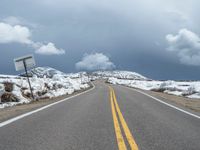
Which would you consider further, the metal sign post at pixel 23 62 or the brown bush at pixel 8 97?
the metal sign post at pixel 23 62

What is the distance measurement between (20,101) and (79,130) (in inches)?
457

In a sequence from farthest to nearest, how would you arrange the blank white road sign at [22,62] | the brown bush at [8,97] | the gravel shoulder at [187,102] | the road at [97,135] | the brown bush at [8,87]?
the blank white road sign at [22,62] < the brown bush at [8,87] < the brown bush at [8,97] < the gravel shoulder at [187,102] < the road at [97,135]

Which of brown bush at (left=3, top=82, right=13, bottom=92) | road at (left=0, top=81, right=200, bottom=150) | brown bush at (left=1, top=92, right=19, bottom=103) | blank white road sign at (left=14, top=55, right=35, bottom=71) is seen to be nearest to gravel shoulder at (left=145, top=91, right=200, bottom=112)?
road at (left=0, top=81, right=200, bottom=150)

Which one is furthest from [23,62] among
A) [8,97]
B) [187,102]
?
[187,102]

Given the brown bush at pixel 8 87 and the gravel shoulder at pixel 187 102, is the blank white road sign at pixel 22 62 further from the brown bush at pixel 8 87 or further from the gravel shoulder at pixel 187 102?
the gravel shoulder at pixel 187 102

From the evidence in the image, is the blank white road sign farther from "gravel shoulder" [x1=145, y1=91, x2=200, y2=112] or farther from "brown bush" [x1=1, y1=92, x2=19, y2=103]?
"gravel shoulder" [x1=145, y1=91, x2=200, y2=112]

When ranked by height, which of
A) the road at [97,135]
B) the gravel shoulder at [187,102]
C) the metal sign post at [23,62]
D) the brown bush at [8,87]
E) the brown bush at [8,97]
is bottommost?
the gravel shoulder at [187,102]

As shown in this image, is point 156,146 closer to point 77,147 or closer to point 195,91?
point 77,147

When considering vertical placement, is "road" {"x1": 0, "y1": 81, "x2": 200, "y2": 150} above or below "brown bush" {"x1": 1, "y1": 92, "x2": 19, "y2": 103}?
below

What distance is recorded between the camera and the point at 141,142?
5398 millimetres

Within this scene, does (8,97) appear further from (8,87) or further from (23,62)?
(23,62)

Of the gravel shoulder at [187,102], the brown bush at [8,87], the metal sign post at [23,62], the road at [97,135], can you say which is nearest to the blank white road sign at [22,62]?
the metal sign post at [23,62]

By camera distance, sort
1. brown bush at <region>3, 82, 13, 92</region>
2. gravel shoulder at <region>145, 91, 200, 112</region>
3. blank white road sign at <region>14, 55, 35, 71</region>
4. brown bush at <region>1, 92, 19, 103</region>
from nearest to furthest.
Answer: gravel shoulder at <region>145, 91, 200, 112</region> → brown bush at <region>1, 92, 19, 103</region> → brown bush at <region>3, 82, 13, 92</region> → blank white road sign at <region>14, 55, 35, 71</region>

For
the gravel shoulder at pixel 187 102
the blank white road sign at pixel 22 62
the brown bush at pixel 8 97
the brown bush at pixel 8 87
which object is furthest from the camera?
the blank white road sign at pixel 22 62
